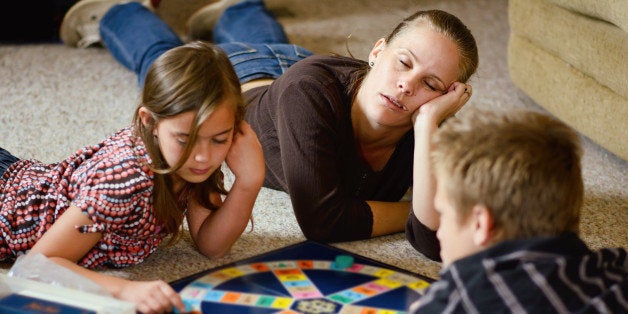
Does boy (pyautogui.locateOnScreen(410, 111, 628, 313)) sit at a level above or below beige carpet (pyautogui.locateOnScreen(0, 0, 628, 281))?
above

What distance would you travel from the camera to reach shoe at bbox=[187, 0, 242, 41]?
85.5 inches

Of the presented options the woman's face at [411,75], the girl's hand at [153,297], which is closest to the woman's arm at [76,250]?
the girl's hand at [153,297]

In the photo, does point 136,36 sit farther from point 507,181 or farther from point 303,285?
point 507,181

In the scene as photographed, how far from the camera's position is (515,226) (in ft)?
2.82

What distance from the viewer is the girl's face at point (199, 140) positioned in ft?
3.60

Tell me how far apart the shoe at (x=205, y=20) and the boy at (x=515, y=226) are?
135 cm

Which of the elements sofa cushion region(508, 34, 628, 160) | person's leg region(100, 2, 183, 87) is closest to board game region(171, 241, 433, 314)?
sofa cushion region(508, 34, 628, 160)

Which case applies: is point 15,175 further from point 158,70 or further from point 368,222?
point 368,222

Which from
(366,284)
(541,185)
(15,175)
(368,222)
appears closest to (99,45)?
(15,175)

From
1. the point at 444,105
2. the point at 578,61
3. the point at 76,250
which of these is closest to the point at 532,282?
the point at 444,105

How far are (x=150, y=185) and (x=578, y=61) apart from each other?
102 centimetres

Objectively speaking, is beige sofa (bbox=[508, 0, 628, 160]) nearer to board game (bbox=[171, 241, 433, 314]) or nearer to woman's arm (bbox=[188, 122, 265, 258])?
board game (bbox=[171, 241, 433, 314])

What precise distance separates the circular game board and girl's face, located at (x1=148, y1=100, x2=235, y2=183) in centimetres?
15

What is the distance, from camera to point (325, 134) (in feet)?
4.28
